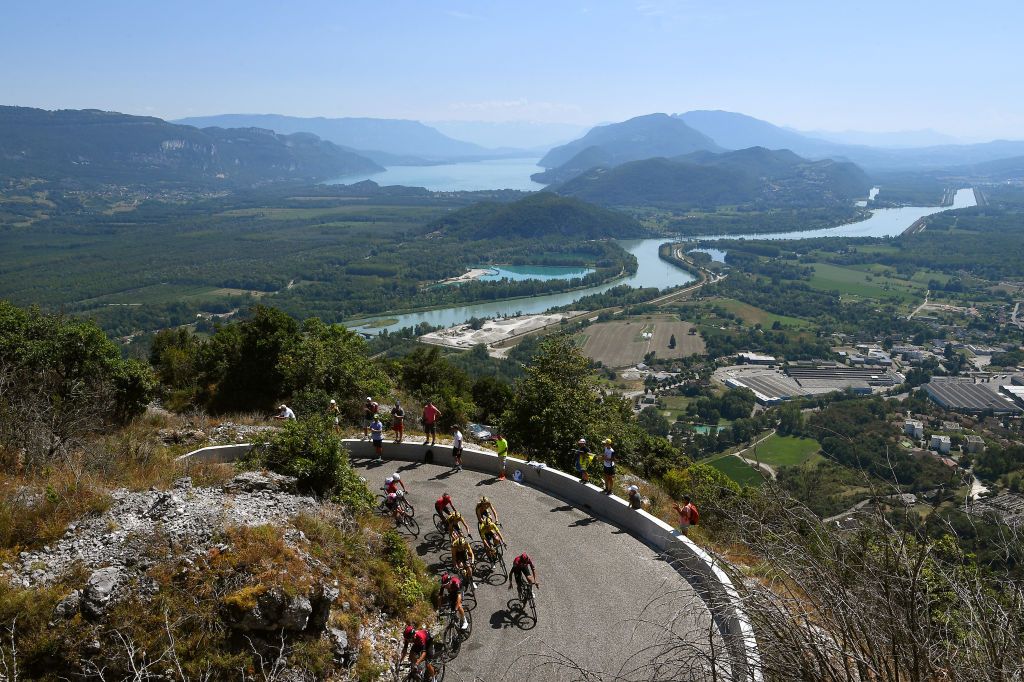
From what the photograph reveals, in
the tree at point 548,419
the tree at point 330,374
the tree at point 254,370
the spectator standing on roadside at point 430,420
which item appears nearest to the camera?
the spectator standing on roadside at point 430,420

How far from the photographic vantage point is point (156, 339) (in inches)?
1054

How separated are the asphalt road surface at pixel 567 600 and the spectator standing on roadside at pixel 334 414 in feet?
9.13

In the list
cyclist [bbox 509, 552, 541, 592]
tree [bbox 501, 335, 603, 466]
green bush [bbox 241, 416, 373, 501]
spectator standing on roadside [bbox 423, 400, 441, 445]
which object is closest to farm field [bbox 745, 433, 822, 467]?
tree [bbox 501, 335, 603, 466]

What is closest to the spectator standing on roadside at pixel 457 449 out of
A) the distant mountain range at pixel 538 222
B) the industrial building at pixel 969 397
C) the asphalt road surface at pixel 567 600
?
the asphalt road surface at pixel 567 600

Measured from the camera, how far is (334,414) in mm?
16812

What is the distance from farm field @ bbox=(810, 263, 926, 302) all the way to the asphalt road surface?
111835 millimetres

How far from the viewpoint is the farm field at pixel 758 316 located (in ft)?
300

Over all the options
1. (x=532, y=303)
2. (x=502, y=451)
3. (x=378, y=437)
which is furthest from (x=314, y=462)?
(x=532, y=303)

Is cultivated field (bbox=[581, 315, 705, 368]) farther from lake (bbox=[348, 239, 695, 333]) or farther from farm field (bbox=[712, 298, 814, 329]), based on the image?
lake (bbox=[348, 239, 695, 333])

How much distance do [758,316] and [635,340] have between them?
87.2 feet

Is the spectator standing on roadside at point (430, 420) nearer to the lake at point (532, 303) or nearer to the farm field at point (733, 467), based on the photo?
the farm field at point (733, 467)

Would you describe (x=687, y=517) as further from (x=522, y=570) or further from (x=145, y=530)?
(x=145, y=530)

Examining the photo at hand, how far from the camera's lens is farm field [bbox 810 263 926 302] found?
351ft

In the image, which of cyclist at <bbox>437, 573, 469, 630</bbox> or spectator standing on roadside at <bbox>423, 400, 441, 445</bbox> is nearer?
cyclist at <bbox>437, 573, 469, 630</bbox>
